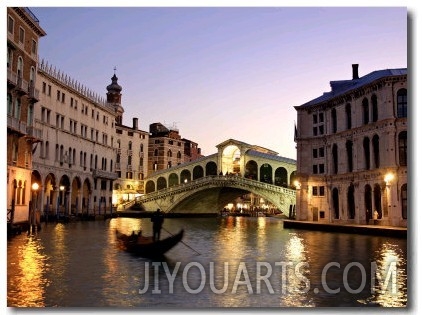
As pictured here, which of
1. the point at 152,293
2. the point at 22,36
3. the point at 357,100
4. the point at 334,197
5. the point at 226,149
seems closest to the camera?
the point at 152,293

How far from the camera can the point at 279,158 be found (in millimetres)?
34188

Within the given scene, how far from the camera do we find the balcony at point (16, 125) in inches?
597

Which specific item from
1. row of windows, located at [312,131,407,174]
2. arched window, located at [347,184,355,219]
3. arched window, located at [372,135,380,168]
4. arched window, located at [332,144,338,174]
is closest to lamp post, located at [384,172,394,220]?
row of windows, located at [312,131,407,174]

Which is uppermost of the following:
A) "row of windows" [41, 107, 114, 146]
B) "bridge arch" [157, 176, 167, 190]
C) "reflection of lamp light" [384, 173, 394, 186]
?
"row of windows" [41, 107, 114, 146]

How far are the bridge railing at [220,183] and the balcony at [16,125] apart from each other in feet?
57.2

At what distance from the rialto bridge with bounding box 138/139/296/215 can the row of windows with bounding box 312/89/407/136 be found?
672 centimetres

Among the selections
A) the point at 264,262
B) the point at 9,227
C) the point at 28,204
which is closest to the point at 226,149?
the point at 28,204

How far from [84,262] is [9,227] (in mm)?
4981

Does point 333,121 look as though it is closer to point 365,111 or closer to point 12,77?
point 365,111

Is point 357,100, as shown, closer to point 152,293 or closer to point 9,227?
point 9,227

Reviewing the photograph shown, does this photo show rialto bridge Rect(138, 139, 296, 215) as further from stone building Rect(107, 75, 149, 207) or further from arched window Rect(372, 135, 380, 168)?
arched window Rect(372, 135, 380, 168)

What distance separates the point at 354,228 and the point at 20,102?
12.1m

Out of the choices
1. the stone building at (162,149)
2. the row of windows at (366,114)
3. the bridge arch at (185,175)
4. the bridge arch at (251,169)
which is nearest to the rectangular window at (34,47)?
the row of windows at (366,114)

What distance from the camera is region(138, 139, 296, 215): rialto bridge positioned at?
32219 millimetres
